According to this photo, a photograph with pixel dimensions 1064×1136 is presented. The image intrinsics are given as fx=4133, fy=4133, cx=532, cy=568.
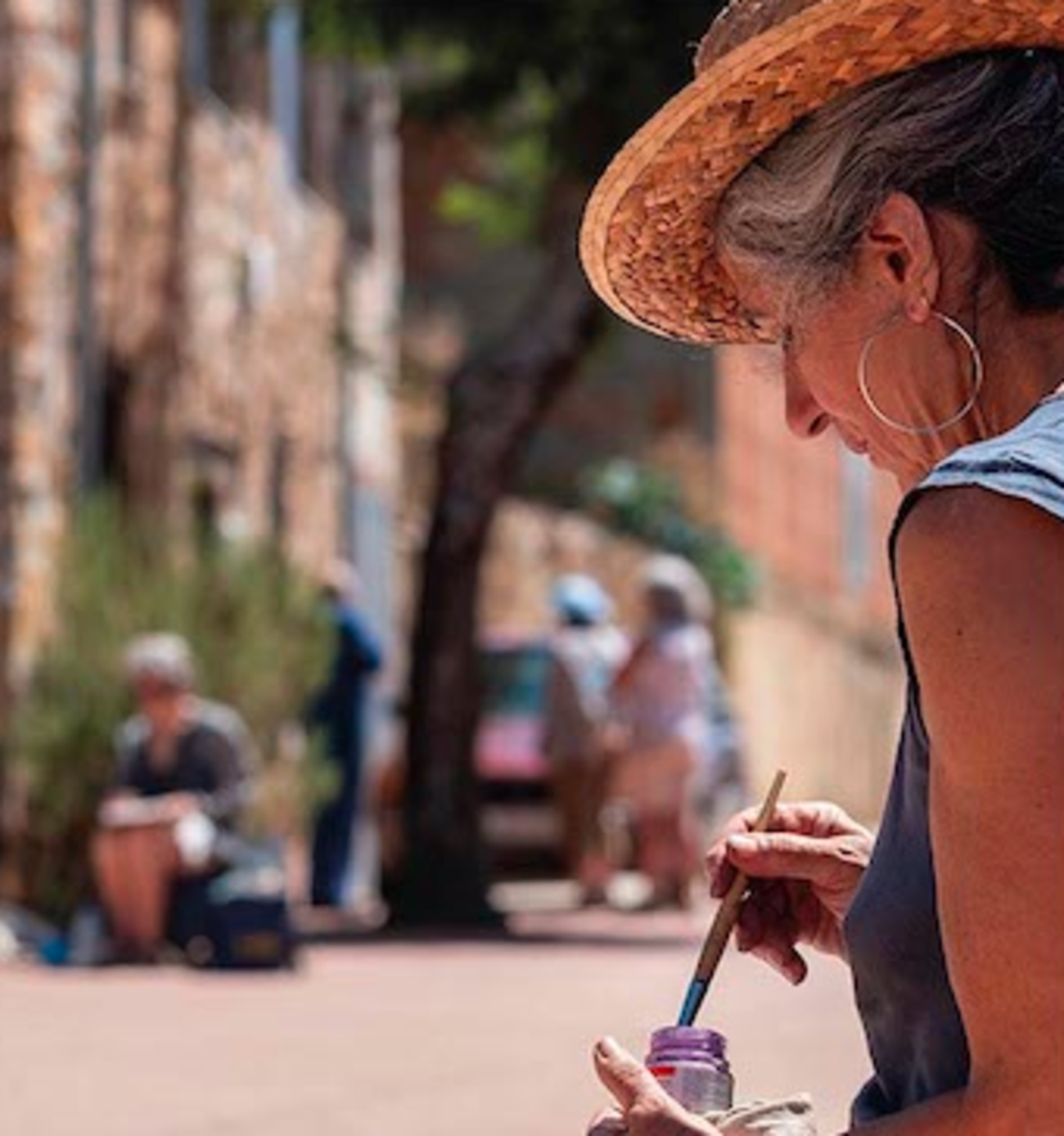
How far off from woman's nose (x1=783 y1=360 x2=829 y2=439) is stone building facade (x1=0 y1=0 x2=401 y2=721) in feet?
49.0

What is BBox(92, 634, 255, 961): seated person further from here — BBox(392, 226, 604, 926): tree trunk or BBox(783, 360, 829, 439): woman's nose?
BBox(783, 360, 829, 439): woman's nose

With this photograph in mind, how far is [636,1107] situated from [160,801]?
514 inches

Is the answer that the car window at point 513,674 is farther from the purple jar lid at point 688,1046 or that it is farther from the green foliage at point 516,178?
the purple jar lid at point 688,1046

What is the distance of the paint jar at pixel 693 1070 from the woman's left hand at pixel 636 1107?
0.10 ft

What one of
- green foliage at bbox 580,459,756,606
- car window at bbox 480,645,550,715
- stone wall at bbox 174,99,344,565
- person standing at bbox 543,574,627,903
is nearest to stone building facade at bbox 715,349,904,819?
green foliage at bbox 580,459,756,606

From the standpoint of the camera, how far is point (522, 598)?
2903cm

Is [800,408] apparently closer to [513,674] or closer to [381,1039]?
[381,1039]

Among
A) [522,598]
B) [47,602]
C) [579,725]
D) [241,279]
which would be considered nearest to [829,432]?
[47,602]

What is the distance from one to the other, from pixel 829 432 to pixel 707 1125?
0.64 metres

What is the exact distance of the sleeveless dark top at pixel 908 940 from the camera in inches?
106

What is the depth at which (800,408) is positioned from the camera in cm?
306

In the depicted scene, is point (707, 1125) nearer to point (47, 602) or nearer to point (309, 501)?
point (47, 602)

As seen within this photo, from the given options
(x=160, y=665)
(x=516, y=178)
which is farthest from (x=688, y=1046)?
(x=516, y=178)

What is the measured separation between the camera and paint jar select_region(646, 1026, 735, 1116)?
288 centimetres
